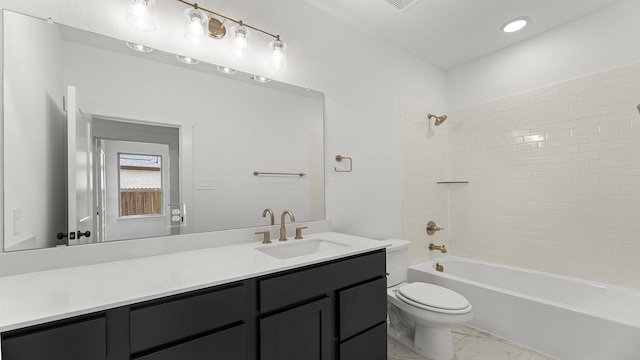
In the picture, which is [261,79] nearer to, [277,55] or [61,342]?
[277,55]

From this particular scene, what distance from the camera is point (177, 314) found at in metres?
0.91

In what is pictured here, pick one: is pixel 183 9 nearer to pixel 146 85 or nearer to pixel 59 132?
pixel 146 85

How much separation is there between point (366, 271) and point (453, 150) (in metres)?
2.21

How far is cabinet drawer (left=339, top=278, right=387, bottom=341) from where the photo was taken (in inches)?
54.4

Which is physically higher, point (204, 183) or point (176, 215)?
point (204, 183)

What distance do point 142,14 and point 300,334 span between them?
65.9 inches

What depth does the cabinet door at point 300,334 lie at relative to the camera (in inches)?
43.9

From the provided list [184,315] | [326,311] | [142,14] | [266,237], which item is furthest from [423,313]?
Answer: [142,14]

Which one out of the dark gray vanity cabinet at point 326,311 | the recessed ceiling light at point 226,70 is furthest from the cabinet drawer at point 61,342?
the recessed ceiling light at point 226,70

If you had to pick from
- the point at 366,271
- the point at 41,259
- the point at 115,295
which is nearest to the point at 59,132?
the point at 41,259

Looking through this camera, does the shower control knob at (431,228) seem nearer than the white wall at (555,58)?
No

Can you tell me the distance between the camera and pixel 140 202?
1392mm

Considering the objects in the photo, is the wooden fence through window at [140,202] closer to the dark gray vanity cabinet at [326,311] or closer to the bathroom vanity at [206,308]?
the bathroom vanity at [206,308]

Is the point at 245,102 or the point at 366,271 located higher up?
the point at 245,102
